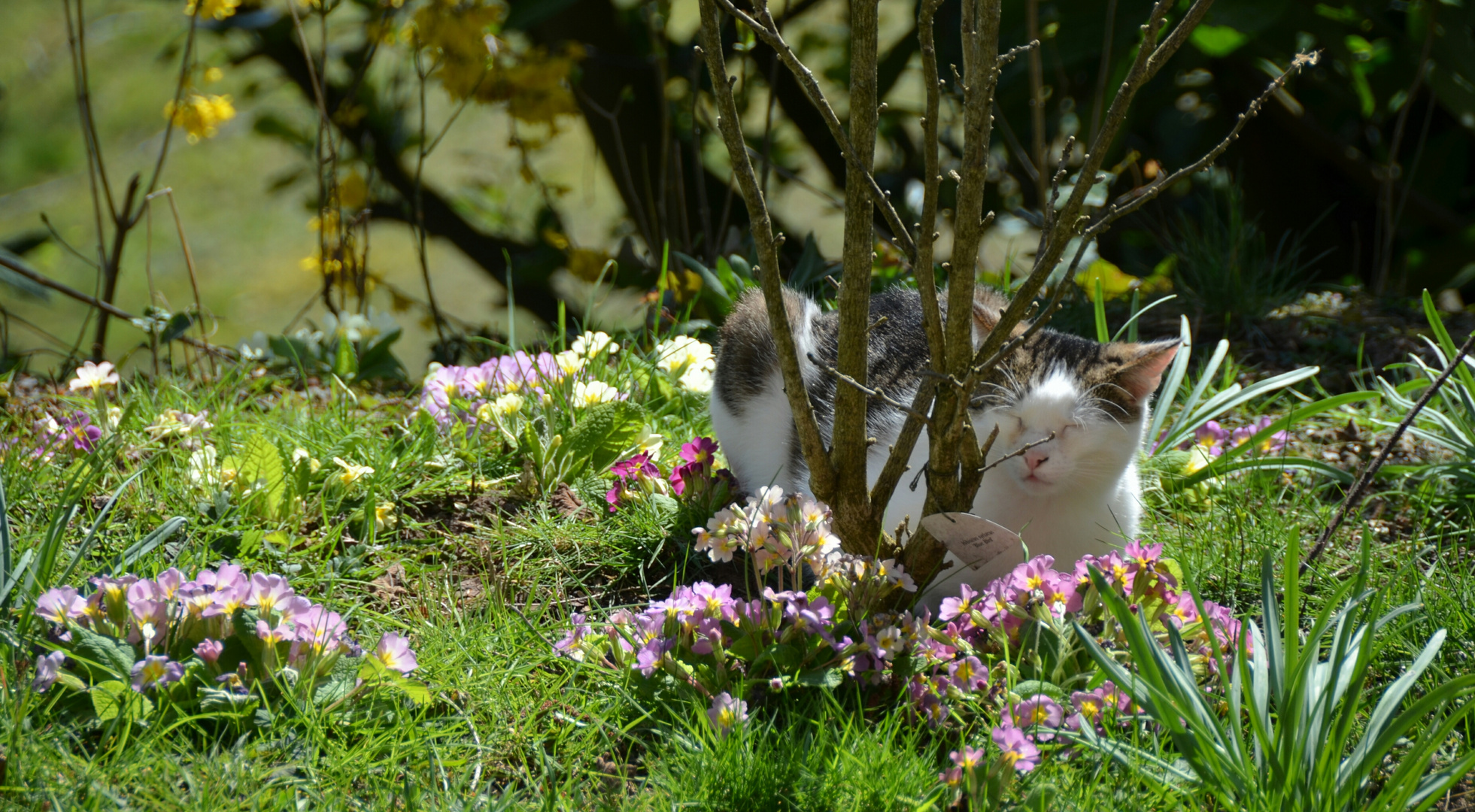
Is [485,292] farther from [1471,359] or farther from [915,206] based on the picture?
[1471,359]

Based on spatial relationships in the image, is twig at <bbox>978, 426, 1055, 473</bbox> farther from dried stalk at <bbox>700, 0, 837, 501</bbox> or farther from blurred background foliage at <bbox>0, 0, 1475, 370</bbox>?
blurred background foliage at <bbox>0, 0, 1475, 370</bbox>

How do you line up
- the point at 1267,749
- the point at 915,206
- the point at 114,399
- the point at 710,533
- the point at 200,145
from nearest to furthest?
the point at 1267,749
the point at 710,533
the point at 114,399
the point at 915,206
the point at 200,145

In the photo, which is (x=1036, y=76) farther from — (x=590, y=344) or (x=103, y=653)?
(x=103, y=653)

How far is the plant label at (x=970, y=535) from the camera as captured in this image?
5.06ft

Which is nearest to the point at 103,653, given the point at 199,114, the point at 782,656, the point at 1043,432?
the point at 782,656

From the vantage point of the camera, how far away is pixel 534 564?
1884 millimetres

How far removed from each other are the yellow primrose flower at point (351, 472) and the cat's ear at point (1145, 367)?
1.37 meters

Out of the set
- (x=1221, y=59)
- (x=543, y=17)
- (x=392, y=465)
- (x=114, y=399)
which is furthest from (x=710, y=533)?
(x=1221, y=59)

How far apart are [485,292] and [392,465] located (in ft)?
12.3

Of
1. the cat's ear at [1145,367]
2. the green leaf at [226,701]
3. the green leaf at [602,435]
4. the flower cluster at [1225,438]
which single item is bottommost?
the green leaf at [226,701]

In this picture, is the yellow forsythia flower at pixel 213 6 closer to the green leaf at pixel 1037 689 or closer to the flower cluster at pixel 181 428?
the flower cluster at pixel 181 428

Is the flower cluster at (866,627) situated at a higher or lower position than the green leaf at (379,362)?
lower

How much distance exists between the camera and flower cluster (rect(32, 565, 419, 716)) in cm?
136

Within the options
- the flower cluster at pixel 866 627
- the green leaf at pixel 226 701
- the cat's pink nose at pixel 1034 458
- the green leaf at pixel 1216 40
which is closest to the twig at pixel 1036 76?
the green leaf at pixel 1216 40
